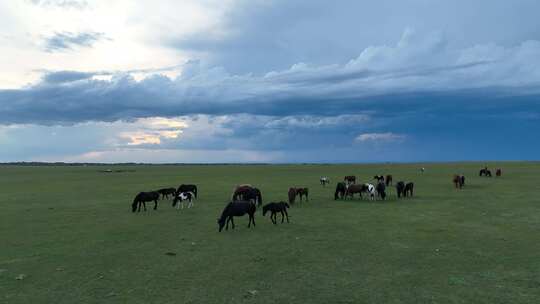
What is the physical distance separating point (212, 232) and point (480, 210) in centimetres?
1548

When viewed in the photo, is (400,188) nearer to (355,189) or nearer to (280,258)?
(355,189)

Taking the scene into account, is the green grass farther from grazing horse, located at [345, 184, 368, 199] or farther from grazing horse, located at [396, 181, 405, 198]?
grazing horse, located at [396, 181, 405, 198]

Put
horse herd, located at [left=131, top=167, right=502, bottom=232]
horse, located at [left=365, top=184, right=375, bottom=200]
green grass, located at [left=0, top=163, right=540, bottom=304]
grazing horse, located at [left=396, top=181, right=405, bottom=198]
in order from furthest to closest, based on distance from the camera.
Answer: grazing horse, located at [left=396, top=181, right=405, bottom=198], horse, located at [left=365, top=184, right=375, bottom=200], horse herd, located at [left=131, top=167, right=502, bottom=232], green grass, located at [left=0, top=163, right=540, bottom=304]

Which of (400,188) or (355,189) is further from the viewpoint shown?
(400,188)

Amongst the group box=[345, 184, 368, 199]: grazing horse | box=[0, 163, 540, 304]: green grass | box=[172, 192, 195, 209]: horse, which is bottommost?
box=[0, 163, 540, 304]: green grass

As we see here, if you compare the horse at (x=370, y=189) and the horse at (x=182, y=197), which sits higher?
the horse at (x=370, y=189)

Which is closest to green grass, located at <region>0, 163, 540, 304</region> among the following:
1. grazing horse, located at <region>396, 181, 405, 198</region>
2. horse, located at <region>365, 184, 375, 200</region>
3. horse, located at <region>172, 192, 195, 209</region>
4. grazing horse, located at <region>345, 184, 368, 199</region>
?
horse, located at <region>172, 192, 195, 209</region>

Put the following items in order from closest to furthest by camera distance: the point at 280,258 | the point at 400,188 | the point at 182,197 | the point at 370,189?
the point at 280,258
the point at 182,197
the point at 370,189
the point at 400,188

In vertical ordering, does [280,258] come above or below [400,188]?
below

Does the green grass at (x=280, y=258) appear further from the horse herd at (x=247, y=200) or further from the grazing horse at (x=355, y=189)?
the grazing horse at (x=355, y=189)

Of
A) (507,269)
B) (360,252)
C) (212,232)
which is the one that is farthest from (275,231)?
(507,269)

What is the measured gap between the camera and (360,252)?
1374 centimetres

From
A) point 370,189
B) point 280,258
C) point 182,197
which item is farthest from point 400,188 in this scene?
point 280,258

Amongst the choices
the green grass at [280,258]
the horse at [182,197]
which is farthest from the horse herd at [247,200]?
the green grass at [280,258]
